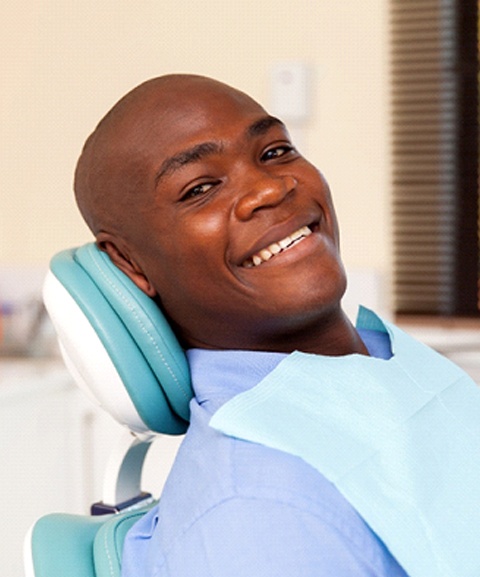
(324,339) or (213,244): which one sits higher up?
(213,244)

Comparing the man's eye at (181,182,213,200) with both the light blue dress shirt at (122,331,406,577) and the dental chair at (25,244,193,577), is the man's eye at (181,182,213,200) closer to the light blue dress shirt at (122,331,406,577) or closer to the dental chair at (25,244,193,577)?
the dental chair at (25,244,193,577)

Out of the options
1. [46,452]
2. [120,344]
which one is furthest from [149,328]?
[46,452]

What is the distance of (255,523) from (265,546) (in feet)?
0.08

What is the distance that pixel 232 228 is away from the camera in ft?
3.79

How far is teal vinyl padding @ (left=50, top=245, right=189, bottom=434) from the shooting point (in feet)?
3.92

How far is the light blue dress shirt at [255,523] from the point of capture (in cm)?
95

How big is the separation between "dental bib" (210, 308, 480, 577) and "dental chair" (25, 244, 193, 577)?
0.54ft

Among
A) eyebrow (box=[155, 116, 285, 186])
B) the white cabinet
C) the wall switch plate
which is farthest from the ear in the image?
the wall switch plate

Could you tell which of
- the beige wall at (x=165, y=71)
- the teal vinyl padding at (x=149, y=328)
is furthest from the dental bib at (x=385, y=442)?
the beige wall at (x=165, y=71)

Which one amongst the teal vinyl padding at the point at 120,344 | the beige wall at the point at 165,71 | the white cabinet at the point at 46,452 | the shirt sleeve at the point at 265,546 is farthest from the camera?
the beige wall at the point at 165,71

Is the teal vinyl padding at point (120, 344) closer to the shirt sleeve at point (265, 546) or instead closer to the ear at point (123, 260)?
the ear at point (123, 260)

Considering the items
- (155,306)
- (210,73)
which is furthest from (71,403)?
(155,306)

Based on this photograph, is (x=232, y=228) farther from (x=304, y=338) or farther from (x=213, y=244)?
(x=304, y=338)

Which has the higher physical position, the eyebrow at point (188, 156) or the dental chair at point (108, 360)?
the eyebrow at point (188, 156)
